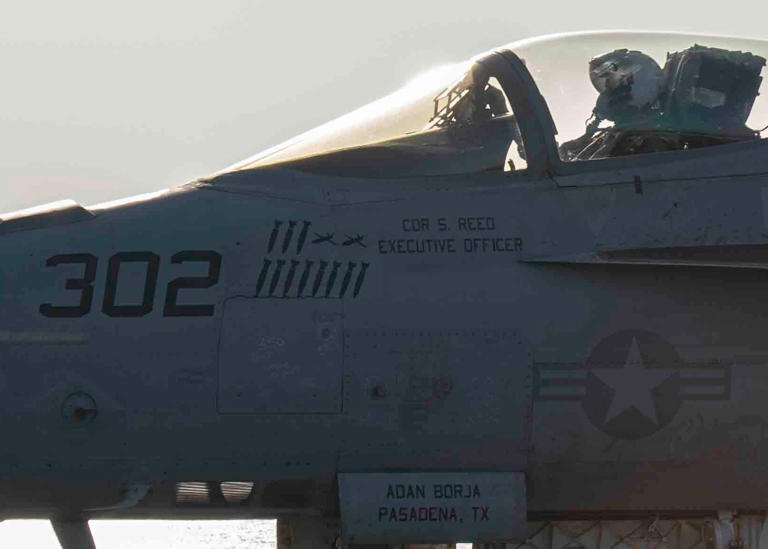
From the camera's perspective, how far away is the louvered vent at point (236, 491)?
24.7ft

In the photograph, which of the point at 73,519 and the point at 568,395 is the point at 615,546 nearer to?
the point at 568,395

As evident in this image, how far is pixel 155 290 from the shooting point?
292 inches

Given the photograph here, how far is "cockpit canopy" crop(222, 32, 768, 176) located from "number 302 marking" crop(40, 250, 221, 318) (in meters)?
0.77

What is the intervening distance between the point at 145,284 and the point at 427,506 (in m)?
1.63

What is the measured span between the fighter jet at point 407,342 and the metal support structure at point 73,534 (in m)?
0.02

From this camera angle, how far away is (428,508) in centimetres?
745

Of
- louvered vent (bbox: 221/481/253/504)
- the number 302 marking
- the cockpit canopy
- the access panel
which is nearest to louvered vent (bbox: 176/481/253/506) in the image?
louvered vent (bbox: 221/481/253/504)

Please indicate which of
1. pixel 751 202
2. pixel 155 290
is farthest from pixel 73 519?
pixel 751 202

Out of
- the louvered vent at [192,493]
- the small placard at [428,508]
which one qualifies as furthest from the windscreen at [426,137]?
the louvered vent at [192,493]

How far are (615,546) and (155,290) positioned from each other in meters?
2.73

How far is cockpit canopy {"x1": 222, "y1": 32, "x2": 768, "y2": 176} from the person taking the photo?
26.1 feet

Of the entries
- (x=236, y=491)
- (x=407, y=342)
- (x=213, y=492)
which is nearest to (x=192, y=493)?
(x=213, y=492)

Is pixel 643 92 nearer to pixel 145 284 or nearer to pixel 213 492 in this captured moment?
pixel 145 284

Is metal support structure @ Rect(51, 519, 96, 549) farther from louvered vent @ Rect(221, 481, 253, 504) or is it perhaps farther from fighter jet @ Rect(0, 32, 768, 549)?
louvered vent @ Rect(221, 481, 253, 504)
